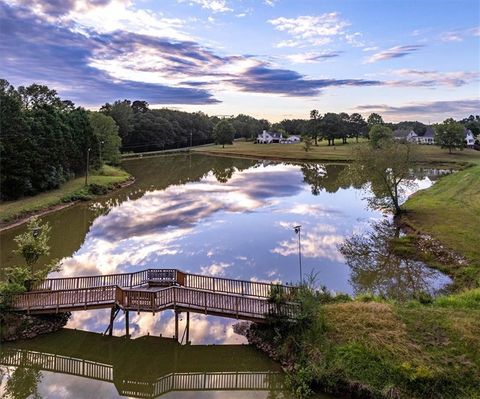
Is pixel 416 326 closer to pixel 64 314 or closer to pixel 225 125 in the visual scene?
pixel 64 314

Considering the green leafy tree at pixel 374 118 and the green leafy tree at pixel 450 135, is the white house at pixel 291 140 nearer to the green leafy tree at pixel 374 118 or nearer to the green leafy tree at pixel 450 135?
the green leafy tree at pixel 374 118

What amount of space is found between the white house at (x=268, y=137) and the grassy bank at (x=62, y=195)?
96.0m

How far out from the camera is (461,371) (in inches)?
446

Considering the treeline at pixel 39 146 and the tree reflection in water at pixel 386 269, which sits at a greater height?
the treeline at pixel 39 146

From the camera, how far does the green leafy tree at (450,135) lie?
80625 millimetres

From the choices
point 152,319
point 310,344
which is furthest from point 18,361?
point 310,344

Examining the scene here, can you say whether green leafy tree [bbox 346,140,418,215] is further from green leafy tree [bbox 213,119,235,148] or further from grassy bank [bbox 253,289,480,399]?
green leafy tree [bbox 213,119,235,148]

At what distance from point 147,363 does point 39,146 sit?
115 ft

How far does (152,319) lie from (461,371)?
1116 centimetres

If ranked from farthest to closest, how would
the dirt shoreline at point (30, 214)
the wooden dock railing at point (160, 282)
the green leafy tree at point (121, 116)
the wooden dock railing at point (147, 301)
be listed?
the green leafy tree at point (121, 116) < the dirt shoreline at point (30, 214) < the wooden dock railing at point (160, 282) < the wooden dock railing at point (147, 301)

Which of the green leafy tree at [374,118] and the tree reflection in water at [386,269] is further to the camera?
the green leafy tree at [374,118]

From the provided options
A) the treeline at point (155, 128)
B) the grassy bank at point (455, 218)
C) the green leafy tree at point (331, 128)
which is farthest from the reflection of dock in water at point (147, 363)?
the green leafy tree at point (331, 128)

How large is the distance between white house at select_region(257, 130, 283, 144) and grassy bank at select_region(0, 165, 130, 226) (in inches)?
3778

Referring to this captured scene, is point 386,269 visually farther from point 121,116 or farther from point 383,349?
point 121,116
